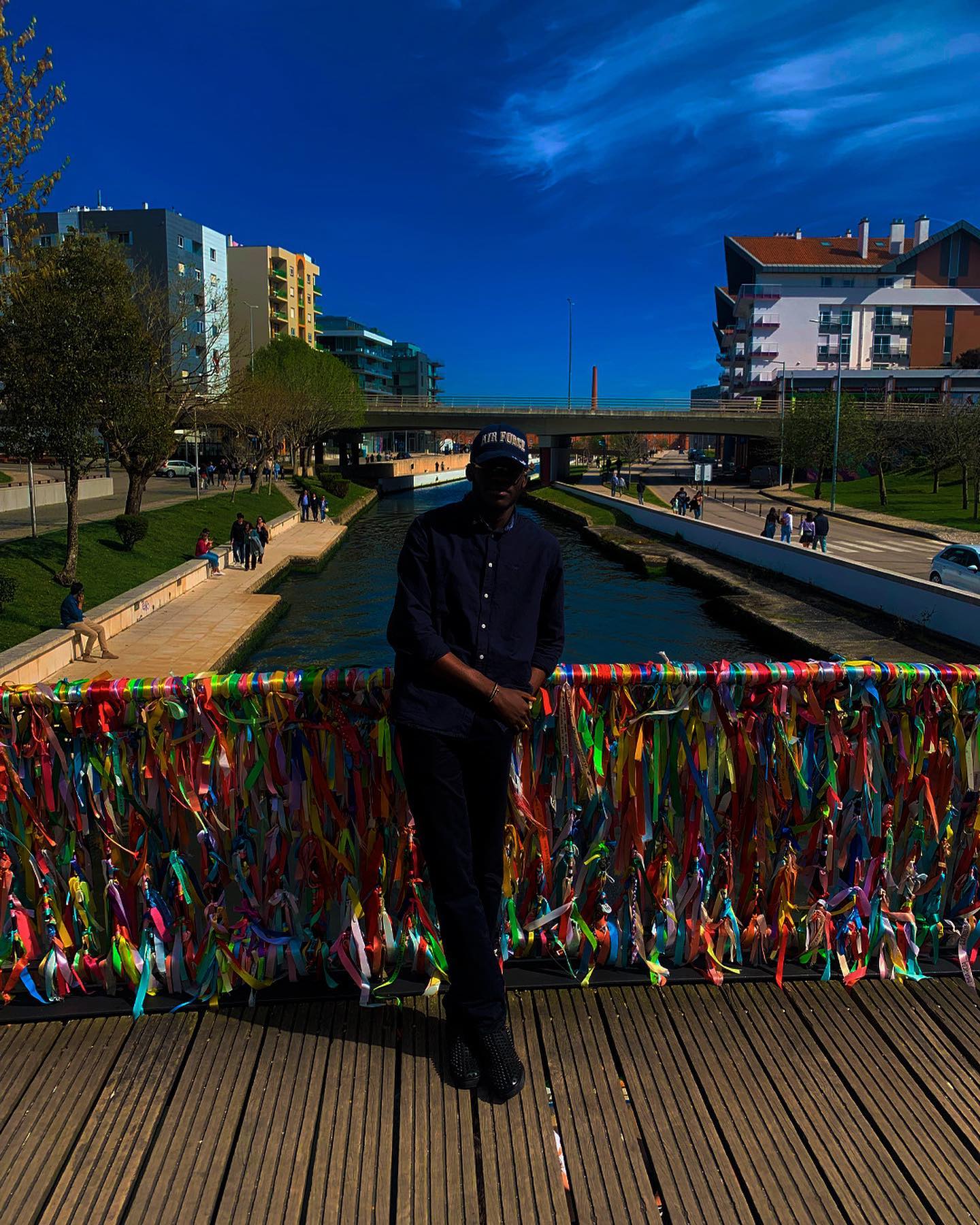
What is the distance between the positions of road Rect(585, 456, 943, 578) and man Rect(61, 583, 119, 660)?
16.5m

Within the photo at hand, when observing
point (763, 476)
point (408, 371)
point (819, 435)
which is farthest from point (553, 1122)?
point (408, 371)

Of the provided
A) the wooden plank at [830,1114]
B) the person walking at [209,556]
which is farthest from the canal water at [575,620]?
the wooden plank at [830,1114]

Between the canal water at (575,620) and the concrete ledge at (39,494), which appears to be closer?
the canal water at (575,620)

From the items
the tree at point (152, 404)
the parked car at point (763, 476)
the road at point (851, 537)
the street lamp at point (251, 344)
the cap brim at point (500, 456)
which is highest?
the street lamp at point (251, 344)

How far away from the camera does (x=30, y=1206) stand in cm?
242

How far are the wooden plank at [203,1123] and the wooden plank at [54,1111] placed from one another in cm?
26

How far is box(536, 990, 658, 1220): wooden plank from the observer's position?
8.09ft

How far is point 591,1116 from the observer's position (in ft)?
9.09

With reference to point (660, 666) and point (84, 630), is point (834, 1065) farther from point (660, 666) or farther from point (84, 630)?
point (84, 630)

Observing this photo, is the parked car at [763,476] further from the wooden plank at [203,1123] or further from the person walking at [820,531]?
the wooden plank at [203,1123]

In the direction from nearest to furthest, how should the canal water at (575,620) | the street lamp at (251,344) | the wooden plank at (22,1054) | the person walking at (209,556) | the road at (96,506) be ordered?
the wooden plank at (22,1054) < the canal water at (575,620) < the person walking at (209,556) < the road at (96,506) < the street lamp at (251,344)

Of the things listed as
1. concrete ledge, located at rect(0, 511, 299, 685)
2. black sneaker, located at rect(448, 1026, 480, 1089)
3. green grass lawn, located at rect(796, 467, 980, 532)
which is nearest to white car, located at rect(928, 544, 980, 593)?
concrete ledge, located at rect(0, 511, 299, 685)

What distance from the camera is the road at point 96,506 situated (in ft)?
86.0

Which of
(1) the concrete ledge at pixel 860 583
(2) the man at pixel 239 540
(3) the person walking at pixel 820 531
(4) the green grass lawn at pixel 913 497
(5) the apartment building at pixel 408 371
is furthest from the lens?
(5) the apartment building at pixel 408 371
